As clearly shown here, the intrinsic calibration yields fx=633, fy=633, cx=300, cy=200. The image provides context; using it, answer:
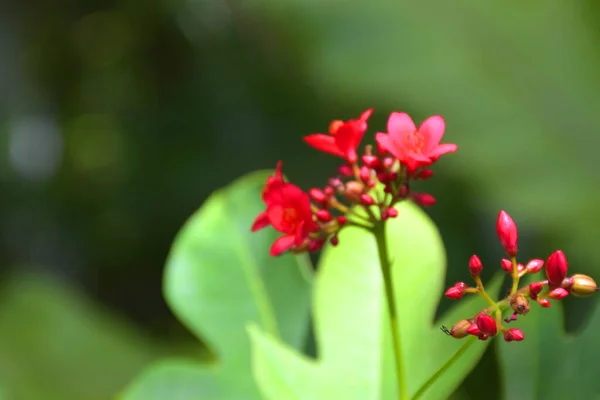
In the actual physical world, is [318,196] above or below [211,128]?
above

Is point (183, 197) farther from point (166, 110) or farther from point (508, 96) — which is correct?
point (508, 96)

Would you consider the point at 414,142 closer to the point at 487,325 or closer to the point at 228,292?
the point at 487,325

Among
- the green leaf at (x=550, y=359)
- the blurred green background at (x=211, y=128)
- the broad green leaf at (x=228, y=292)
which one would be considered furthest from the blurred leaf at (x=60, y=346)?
the green leaf at (x=550, y=359)

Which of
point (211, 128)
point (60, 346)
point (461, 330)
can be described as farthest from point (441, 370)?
point (211, 128)

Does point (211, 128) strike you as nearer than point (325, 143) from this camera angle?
No

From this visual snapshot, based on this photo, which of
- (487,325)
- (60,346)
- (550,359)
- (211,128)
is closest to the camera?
(487,325)

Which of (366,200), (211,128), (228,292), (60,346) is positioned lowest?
(60,346)

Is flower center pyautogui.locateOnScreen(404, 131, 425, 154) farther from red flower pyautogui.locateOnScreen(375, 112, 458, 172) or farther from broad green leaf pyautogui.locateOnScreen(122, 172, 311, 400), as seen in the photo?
broad green leaf pyautogui.locateOnScreen(122, 172, 311, 400)
